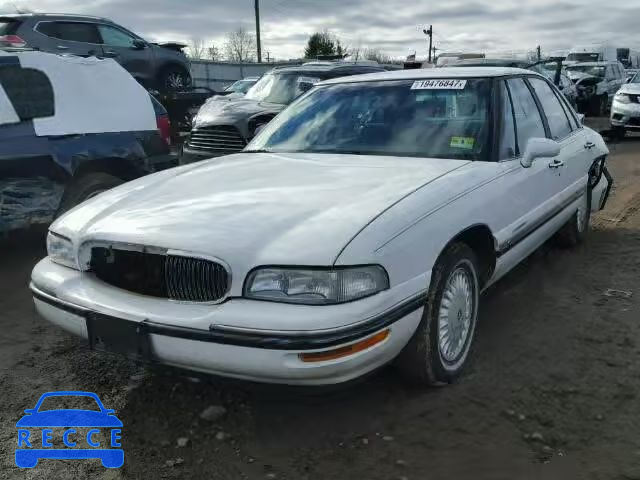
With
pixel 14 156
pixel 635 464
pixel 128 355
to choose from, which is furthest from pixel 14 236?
pixel 635 464

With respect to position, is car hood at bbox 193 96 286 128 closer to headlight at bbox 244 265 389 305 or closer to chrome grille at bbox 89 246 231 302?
chrome grille at bbox 89 246 231 302

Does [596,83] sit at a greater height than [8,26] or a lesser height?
lesser

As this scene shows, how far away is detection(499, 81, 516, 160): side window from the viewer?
11.7 ft

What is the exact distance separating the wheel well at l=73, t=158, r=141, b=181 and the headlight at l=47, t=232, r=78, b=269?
2.05m

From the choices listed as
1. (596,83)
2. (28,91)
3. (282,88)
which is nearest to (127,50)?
(282,88)

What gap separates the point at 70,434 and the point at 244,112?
20.5ft

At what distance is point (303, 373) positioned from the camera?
2344 millimetres

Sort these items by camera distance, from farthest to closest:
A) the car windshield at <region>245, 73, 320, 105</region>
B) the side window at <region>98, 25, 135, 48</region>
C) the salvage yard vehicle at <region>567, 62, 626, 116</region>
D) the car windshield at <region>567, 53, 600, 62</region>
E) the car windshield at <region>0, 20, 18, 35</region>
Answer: the car windshield at <region>567, 53, 600, 62</region>, the salvage yard vehicle at <region>567, 62, 626, 116</region>, the side window at <region>98, 25, 135, 48</region>, the car windshield at <region>0, 20, 18, 35</region>, the car windshield at <region>245, 73, 320, 105</region>

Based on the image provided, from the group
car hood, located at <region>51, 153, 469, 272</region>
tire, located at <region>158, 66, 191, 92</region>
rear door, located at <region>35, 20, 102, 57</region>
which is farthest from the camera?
tire, located at <region>158, 66, 191, 92</region>

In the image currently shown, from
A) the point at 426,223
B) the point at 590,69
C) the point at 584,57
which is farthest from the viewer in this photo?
the point at 584,57

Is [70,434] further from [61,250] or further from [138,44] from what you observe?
[138,44]

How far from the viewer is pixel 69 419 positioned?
2.85 metres

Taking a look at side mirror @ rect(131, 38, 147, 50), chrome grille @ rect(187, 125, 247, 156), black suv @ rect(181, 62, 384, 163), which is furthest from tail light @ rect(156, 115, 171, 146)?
side mirror @ rect(131, 38, 147, 50)

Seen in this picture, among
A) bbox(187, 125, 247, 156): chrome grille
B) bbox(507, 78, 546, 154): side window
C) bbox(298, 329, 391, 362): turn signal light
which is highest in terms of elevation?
bbox(507, 78, 546, 154): side window
